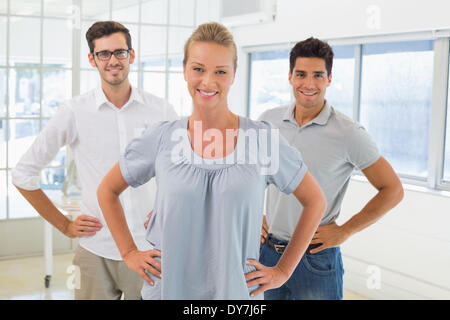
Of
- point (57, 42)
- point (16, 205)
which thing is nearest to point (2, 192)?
point (16, 205)

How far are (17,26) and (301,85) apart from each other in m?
3.36

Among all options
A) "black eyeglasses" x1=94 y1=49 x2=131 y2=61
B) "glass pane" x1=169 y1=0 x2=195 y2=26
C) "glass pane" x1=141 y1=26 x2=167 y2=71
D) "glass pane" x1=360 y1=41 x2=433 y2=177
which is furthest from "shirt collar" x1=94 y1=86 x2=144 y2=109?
"glass pane" x1=169 y1=0 x2=195 y2=26

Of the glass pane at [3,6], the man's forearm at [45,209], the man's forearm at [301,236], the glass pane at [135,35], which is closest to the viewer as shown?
the man's forearm at [301,236]

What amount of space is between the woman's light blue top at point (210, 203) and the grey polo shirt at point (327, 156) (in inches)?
25.0

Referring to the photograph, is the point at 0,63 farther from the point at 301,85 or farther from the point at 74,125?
the point at 301,85

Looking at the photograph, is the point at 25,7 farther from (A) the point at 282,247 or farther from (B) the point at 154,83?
(A) the point at 282,247

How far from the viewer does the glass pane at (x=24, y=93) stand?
4715 millimetres

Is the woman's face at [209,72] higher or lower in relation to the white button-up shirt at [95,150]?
higher

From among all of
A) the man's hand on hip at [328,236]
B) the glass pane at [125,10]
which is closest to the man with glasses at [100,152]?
the man's hand on hip at [328,236]

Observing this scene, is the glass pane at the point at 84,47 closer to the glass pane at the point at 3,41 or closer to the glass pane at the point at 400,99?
the glass pane at the point at 3,41

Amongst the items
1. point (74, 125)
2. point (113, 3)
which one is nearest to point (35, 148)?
point (74, 125)

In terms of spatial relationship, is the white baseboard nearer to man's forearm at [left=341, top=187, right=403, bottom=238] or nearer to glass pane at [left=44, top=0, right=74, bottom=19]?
man's forearm at [left=341, top=187, right=403, bottom=238]

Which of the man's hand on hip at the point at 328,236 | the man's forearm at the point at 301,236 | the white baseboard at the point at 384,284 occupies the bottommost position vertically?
the white baseboard at the point at 384,284

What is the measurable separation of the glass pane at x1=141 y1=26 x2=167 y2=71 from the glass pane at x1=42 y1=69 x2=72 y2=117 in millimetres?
681
